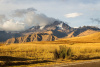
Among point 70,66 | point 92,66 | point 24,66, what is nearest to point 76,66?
point 70,66

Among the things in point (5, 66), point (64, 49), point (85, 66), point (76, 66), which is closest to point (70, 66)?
point (76, 66)

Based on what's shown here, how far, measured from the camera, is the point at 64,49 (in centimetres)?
1934

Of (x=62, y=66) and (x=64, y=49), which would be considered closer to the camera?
(x=62, y=66)

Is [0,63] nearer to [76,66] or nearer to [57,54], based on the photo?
[76,66]

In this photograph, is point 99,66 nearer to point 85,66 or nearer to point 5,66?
point 85,66

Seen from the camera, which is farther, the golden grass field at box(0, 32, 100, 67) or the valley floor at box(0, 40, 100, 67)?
the golden grass field at box(0, 32, 100, 67)

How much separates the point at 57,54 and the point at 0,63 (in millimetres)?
8137

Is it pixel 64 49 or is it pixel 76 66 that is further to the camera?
pixel 64 49

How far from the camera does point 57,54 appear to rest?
19.2 m

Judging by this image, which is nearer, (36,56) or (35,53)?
(36,56)

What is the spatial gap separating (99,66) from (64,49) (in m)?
6.88

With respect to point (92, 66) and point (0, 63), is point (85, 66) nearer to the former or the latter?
point (92, 66)

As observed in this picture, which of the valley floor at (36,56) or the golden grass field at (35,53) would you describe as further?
the golden grass field at (35,53)

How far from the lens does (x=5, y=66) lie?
12320 millimetres
